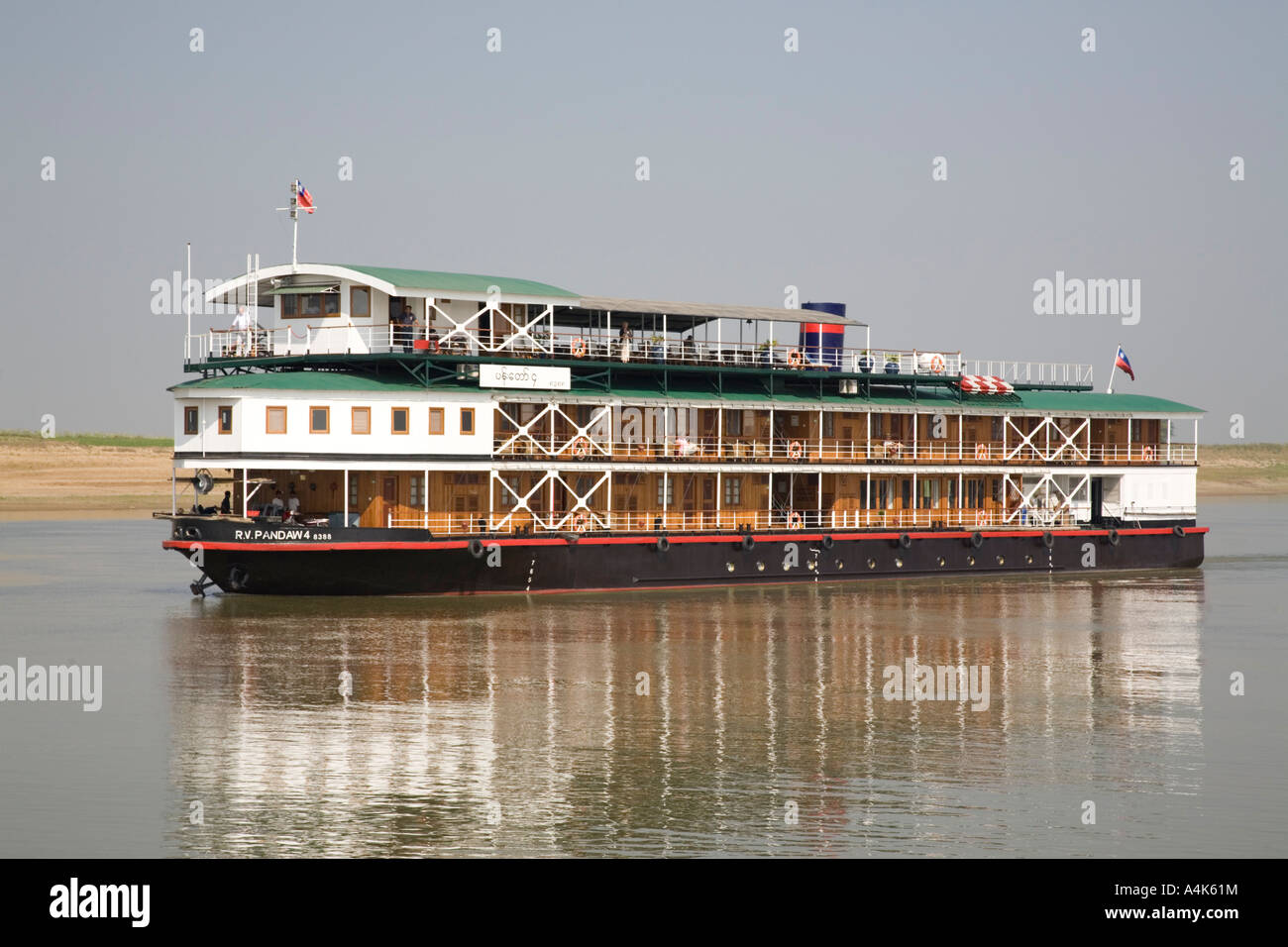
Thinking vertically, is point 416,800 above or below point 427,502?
below

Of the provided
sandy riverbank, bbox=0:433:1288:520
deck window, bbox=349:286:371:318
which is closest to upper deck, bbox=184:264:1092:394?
deck window, bbox=349:286:371:318

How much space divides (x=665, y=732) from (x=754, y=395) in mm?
27454

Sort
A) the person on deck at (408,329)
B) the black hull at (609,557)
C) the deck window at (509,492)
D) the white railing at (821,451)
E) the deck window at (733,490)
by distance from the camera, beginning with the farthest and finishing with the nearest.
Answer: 1. the deck window at (733,490)
2. the white railing at (821,451)
3. the deck window at (509,492)
4. the person on deck at (408,329)
5. the black hull at (609,557)

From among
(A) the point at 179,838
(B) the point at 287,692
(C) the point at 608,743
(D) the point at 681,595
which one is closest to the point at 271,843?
(A) the point at 179,838

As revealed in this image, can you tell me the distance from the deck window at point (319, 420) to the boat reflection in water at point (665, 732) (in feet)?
15.4

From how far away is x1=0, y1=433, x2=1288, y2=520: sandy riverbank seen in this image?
10556 centimetres

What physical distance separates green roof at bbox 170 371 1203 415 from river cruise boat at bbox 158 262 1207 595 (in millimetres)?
120

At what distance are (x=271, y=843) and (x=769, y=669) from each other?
15942 millimetres

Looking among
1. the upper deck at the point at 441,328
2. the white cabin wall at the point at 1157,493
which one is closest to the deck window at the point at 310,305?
the upper deck at the point at 441,328

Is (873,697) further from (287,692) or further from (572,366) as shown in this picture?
(572,366)

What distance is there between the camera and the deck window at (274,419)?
4250cm

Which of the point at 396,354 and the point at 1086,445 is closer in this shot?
the point at 396,354

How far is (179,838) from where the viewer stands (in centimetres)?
1922

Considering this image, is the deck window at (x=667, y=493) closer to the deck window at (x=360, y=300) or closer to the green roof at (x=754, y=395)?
the green roof at (x=754, y=395)
